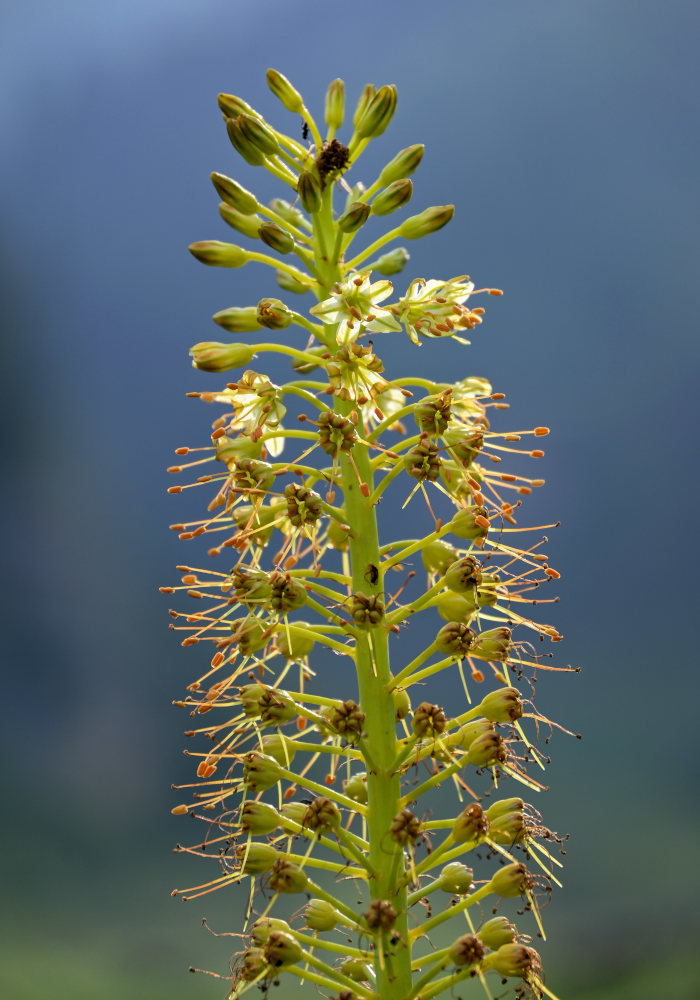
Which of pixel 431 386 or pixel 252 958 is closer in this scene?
pixel 252 958

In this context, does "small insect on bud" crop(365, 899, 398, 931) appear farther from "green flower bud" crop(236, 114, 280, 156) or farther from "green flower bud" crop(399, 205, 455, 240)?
"green flower bud" crop(236, 114, 280, 156)

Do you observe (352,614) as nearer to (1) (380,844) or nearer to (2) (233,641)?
(2) (233,641)

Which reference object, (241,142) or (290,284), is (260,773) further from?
(241,142)

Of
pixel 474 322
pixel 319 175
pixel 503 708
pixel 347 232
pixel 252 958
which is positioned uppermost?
pixel 319 175

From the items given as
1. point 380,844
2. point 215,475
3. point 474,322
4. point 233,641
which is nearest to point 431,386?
point 474,322

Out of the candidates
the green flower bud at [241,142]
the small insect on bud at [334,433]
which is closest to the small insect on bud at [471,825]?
the small insect on bud at [334,433]

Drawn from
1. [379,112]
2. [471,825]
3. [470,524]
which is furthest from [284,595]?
[379,112]

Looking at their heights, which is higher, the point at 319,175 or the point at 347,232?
the point at 319,175

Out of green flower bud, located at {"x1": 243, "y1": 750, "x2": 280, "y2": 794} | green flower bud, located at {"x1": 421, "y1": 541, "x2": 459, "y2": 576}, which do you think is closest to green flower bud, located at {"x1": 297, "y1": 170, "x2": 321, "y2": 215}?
green flower bud, located at {"x1": 421, "y1": 541, "x2": 459, "y2": 576}
